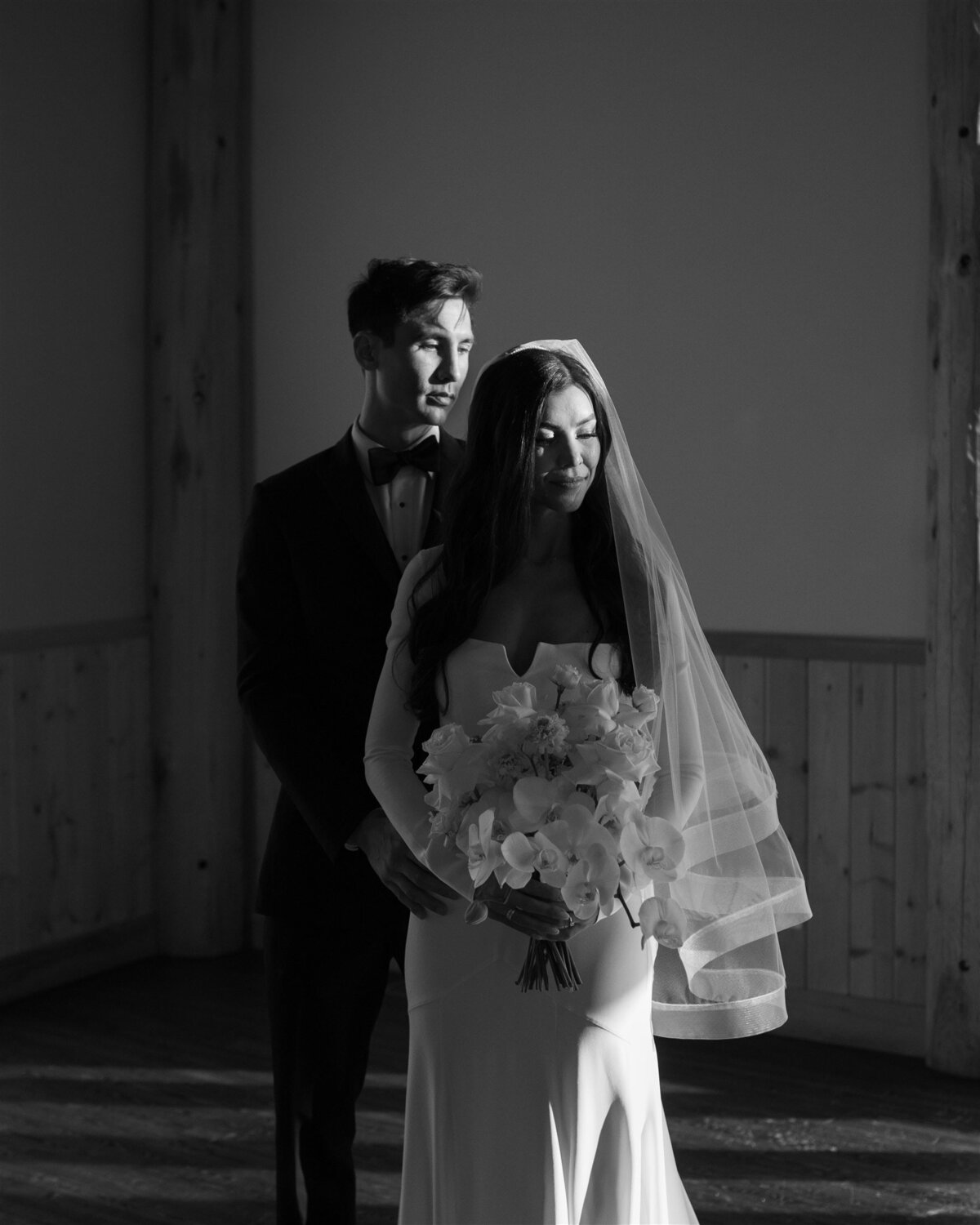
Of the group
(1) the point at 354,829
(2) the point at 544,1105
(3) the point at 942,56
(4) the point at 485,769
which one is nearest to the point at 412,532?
(1) the point at 354,829

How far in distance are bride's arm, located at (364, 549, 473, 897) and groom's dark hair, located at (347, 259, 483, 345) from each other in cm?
44

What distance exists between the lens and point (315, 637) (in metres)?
2.50

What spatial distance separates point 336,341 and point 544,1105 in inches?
130

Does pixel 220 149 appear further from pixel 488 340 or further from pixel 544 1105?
pixel 544 1105

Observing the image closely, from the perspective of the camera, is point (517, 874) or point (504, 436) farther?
point (504, 436)

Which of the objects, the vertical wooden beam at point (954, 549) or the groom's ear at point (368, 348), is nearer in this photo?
the groom's ear at point (368, 348)

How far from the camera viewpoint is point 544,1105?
2.00m

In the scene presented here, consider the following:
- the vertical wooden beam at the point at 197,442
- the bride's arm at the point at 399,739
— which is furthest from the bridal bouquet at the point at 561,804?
the vertical wooden beam at the point at 197,442

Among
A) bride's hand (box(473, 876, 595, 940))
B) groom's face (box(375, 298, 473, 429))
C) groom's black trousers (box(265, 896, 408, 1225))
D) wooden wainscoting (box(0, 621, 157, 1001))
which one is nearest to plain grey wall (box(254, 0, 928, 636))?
wooden wainscoting (box(0, 621, 157, 1001))

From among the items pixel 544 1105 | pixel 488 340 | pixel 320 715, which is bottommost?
pixel 544 1105

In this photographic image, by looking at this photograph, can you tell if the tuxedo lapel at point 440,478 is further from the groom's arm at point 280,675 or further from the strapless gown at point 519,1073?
the strapless gown at point 519,1073

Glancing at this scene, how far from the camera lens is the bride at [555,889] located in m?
2.01

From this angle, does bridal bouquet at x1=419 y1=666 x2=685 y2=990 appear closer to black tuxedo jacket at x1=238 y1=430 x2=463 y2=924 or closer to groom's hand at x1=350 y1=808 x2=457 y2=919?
groom's hand at x1=350 y1=808 x2=457 y2=919

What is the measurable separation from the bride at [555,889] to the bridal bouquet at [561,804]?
48 millimetres
